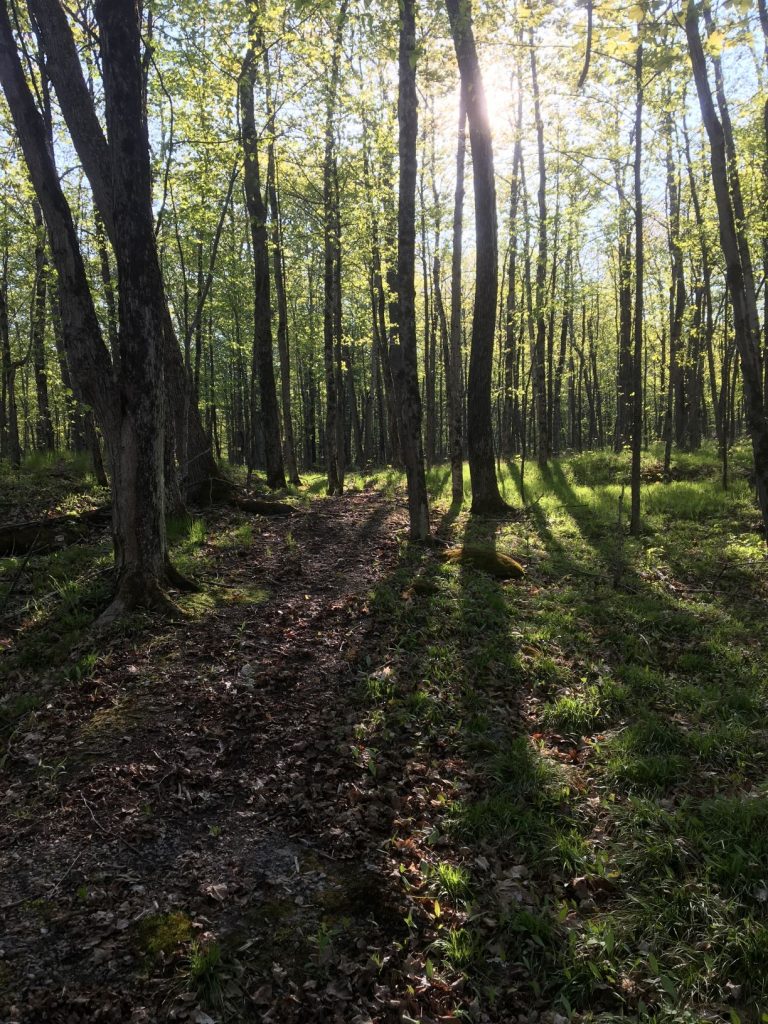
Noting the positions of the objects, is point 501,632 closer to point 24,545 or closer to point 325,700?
point 325,700

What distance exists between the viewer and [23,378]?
31.8m

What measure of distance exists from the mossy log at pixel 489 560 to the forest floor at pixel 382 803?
2.55 feet

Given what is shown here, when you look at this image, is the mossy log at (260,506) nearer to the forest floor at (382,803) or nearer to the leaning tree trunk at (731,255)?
the forest floor at (382,803)

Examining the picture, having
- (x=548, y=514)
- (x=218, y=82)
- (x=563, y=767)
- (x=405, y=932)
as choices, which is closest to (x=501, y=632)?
(x=563, y=767)

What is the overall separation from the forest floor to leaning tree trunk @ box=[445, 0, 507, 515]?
4.72 m

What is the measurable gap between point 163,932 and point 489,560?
704 cm

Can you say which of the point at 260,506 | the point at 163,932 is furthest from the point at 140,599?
the point at 260,506

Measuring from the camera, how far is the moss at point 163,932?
307 centimetres

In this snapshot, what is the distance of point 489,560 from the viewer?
940cm

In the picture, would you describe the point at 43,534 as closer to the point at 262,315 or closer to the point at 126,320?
the point at 126,320

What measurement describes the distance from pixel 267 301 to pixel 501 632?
12.1 metres

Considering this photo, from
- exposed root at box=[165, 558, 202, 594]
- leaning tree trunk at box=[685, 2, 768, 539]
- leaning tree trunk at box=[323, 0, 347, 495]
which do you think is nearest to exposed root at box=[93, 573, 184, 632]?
exposed root at box=[165, 558, 202, 594]

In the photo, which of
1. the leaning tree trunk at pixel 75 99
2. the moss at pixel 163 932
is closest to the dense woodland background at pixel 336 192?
the leaning tree trunk at pixel 75 99

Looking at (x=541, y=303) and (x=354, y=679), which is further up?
(x=541, y=303)
